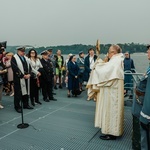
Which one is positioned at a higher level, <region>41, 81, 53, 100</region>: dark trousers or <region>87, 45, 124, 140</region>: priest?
<region>87, 45, 124, 140</region>: priest

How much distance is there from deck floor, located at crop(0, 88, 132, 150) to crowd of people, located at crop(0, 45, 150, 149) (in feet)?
0.91

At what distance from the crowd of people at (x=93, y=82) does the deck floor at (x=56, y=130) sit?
28 cm

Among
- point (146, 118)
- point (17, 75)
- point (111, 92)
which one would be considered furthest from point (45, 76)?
point (146, 118)

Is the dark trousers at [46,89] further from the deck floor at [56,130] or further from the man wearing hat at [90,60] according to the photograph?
the man wearing hat at [90,60]

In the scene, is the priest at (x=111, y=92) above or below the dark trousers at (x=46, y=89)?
above

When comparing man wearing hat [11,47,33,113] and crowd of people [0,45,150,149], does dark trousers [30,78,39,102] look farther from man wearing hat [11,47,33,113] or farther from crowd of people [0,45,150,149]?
man wearing hat [11,47,33,113]

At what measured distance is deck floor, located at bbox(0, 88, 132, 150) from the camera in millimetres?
Answer: 3848

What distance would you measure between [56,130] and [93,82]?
133cm

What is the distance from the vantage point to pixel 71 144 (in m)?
3.89

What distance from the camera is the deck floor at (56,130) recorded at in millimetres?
3848

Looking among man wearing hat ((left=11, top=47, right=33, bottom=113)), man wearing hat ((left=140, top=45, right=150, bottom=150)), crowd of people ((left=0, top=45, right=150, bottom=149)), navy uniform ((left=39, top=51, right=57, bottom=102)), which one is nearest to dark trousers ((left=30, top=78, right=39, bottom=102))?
crowd of people ((left=0, top=45, right=150, bottom=149))

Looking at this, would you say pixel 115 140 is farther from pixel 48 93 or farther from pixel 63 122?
pixel 48 93

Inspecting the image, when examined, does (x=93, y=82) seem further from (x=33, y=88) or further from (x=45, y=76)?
(x=45, y=76)

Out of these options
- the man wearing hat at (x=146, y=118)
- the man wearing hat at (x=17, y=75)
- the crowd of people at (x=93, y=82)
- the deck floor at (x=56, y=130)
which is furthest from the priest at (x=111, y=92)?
the man wearing hat at (x=17, y=75)
